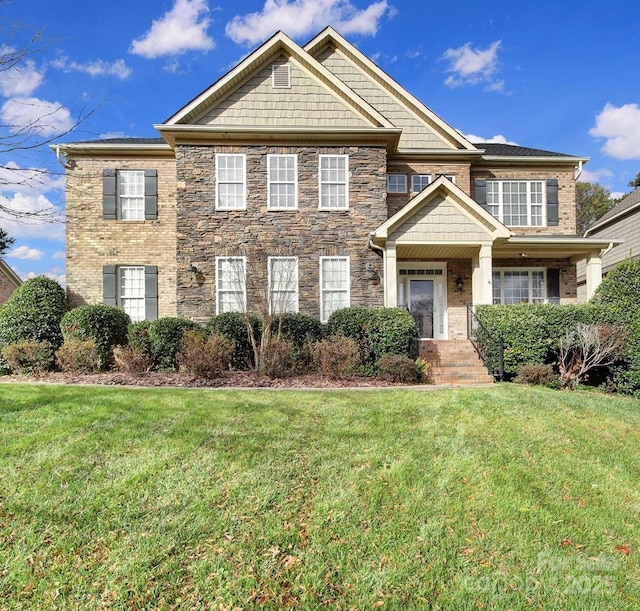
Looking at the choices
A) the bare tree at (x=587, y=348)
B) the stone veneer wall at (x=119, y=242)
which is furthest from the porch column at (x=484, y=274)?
the stone veneer wall at (x=119, y=242)

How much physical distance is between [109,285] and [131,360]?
482 cm

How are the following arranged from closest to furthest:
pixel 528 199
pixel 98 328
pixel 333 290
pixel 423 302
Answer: pixel 98 328 < pixel 333 290 < pixel 423 302 < pixel 528 199

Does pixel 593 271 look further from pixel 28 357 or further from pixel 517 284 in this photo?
pixel 28 357

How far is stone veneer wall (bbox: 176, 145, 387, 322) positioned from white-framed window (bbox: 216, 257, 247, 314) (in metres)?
0.17

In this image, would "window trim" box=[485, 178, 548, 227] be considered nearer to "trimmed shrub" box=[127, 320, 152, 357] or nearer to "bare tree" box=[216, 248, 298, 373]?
"bare tree" box=[216, 248, 298, 373]

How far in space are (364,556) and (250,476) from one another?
4.72 ft

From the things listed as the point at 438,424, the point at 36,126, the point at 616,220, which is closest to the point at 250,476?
the point at 438,424

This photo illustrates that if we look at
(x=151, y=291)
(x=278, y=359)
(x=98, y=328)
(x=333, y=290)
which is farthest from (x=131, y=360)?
(x=333, y=290)

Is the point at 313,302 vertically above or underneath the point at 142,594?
above

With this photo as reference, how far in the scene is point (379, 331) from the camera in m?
9.80

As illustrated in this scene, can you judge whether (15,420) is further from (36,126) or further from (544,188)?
(544,188)

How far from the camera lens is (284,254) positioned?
12.1 meters

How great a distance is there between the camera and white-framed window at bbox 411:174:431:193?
1368 cm

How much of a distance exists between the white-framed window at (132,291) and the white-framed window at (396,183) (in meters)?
8.54
